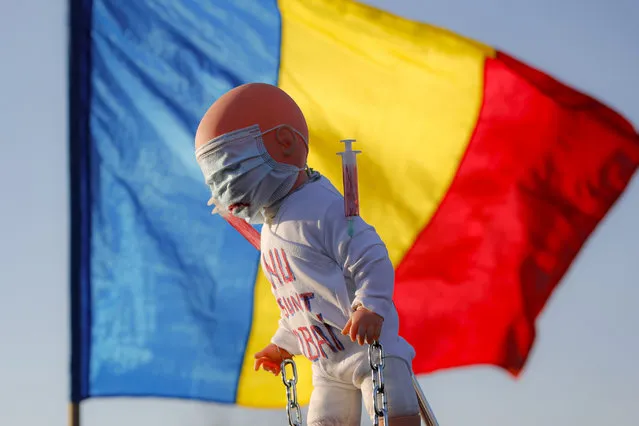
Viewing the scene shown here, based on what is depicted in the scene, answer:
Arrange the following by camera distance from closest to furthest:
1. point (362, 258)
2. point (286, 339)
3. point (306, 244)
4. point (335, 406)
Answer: point (362, 258)
point (306, 244)
point (335, 406)
point (286, 339)

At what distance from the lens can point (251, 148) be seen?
3268mm

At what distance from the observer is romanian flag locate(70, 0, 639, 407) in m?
5.54

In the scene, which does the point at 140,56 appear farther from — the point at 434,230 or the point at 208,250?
the point at 434,230

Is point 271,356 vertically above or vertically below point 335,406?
above

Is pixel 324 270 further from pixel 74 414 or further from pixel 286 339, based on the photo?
pixel 74 414

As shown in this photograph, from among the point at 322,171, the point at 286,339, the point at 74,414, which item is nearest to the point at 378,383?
the point at 286,339

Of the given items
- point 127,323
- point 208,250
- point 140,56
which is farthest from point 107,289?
point 140,56

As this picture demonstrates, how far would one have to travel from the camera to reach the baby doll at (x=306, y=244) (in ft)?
10.4

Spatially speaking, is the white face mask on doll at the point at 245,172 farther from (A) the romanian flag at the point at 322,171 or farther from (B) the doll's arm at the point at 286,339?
(A) the romanian flag at the point at 322,171

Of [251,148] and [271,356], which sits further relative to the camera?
[271,356]

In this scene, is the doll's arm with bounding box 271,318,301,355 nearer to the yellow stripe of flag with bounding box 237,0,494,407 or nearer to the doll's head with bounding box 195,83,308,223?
the doll's head with bounding box 195,83,308,223

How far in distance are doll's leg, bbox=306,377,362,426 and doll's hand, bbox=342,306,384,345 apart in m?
0.40

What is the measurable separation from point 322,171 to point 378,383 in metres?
2.95

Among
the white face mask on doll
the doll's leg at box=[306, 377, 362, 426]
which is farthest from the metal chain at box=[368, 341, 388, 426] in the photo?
the white face mask on doll
